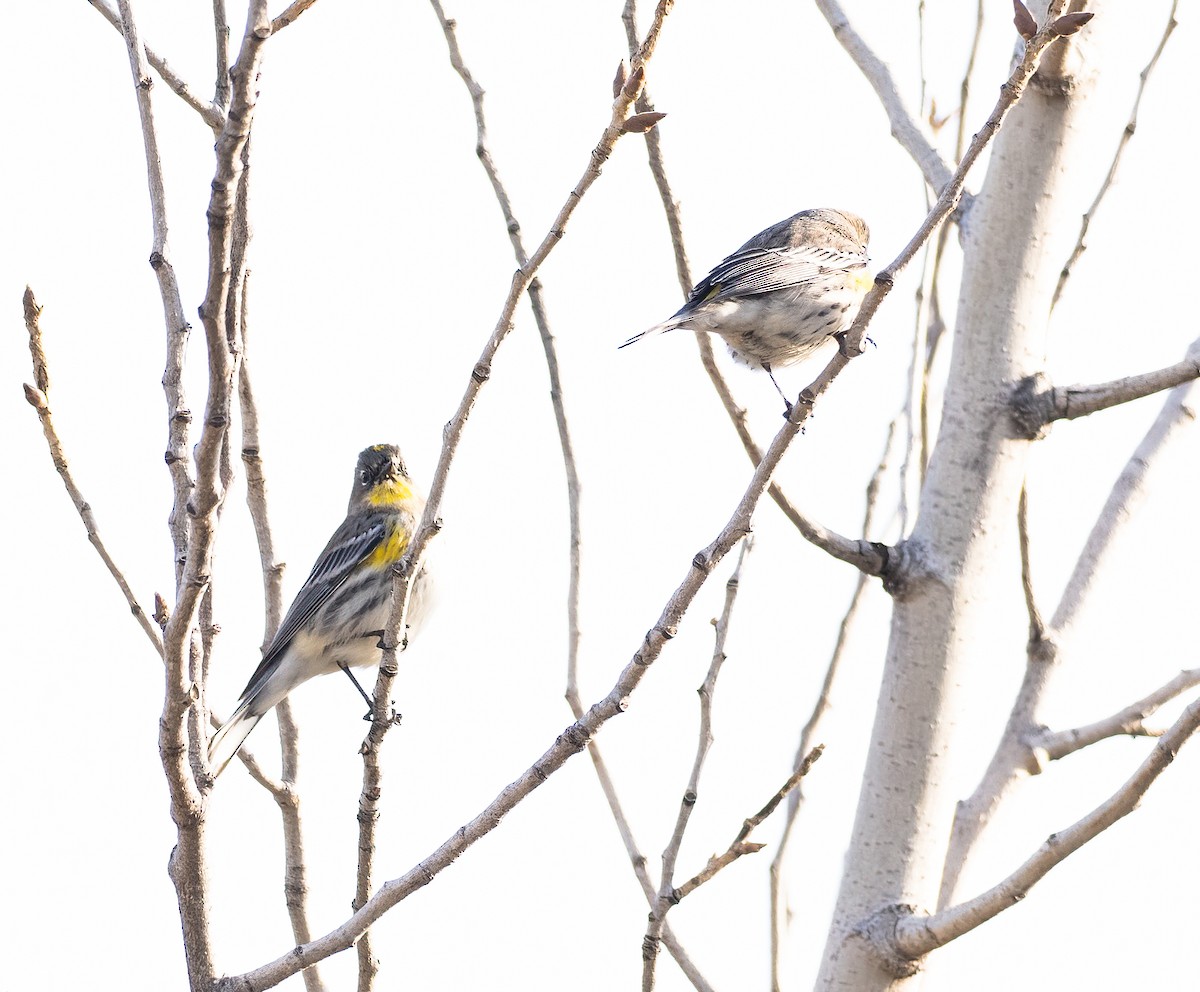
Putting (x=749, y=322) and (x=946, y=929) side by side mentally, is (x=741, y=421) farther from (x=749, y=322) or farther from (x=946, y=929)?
(x=749, y=322)

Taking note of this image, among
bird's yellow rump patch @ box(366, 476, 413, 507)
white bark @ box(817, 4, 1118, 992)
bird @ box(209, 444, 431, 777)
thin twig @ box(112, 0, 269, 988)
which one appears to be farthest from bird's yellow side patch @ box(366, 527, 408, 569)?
thin twig @ box(112, 0, 269, 988)

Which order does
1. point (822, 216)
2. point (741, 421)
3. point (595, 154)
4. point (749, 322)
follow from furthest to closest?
point (822, 216)
point (749, 322)
point (741, 421)
point (595, 154)

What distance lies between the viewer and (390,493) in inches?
275

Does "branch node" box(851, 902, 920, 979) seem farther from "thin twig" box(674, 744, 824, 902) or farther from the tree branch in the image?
the tree branch

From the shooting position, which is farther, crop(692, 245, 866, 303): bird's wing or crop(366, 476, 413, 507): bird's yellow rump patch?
crop(366, 476, 413, 507): bird's yellow rump patch

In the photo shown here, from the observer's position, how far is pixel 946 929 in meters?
2.99

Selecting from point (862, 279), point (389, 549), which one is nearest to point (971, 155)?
point (862, 279)

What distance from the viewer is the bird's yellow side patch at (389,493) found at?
273 inches

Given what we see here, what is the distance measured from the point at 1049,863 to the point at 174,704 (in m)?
1.60

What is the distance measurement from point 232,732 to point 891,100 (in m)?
3.12

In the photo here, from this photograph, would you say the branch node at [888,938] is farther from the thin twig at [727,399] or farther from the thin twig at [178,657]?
the thin twig at [178,657]

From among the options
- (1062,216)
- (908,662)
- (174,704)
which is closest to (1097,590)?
(908,662)

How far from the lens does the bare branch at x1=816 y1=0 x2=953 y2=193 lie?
3.94 metres

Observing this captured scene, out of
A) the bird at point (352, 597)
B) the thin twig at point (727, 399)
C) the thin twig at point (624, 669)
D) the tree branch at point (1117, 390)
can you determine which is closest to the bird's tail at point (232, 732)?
the bird at point (352, 597)
